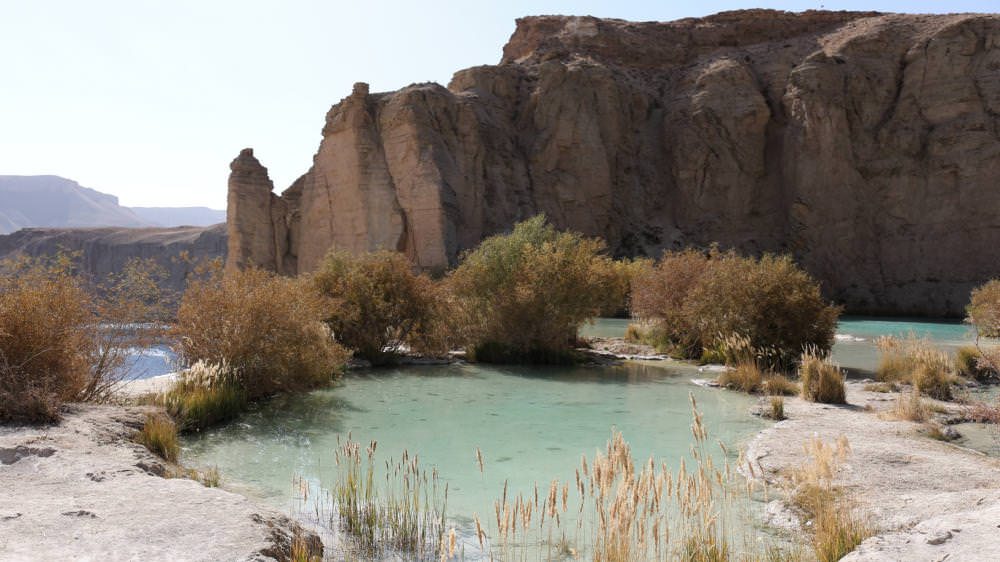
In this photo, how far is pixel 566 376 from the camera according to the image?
1559cm

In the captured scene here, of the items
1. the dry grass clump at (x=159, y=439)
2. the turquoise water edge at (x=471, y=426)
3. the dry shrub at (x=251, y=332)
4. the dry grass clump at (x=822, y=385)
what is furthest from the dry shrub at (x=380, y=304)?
the dry grass clump at (x=822, y=385)

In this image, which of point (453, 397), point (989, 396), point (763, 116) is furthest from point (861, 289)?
point (453, 397)

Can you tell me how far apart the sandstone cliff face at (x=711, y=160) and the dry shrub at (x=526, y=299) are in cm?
1812

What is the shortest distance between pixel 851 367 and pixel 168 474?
1629 cm

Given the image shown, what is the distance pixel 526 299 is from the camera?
1711 cm

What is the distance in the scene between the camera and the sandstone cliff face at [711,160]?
127ft

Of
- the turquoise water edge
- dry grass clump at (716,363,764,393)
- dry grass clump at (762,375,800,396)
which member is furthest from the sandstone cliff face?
dry grass clump at (762,375,800,396)

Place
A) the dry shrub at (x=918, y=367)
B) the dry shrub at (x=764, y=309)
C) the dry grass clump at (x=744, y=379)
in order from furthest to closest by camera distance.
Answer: the dry shrub at (x=764, y=309) → the dry grass clump at (x=744, y=379) → the dry shrub at (x=918, y=367)

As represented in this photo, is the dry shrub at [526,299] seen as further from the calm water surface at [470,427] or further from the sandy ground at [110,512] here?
the sandy ground at [110,512]

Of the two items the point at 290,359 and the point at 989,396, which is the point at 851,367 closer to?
the point at 989,396

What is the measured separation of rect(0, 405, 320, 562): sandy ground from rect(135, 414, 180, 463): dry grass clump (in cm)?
96

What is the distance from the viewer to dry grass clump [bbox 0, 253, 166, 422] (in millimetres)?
6336

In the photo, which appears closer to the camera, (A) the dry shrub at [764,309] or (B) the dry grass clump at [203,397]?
(B) the dry grass clump at [203,397]

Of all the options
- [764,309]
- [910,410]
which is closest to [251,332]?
[910,410]
